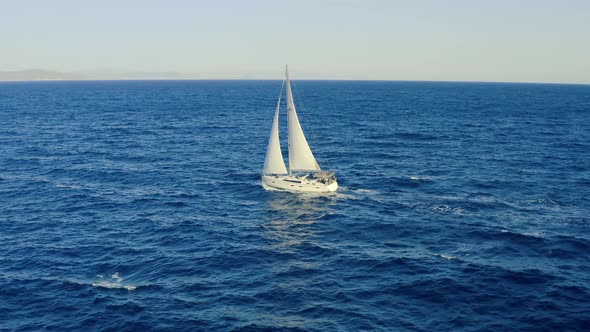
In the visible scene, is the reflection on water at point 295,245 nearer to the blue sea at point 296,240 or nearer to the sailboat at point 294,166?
the blue sea at point 296,240

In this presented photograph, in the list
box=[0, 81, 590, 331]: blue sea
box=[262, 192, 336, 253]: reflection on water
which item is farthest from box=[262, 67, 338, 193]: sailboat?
box=[0, 81, 590, 331]: blue sea

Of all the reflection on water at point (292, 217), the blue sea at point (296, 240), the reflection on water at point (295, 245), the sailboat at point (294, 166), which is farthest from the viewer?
the sailboat at point (294, 166)

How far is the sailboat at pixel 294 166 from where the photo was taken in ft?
235

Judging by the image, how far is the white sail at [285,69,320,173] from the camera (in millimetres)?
72438

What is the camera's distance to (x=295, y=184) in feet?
Result: 237

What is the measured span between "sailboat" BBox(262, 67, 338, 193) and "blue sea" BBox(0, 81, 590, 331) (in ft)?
6.30

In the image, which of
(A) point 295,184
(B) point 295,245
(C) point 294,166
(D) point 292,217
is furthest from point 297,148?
(B) point 295,245

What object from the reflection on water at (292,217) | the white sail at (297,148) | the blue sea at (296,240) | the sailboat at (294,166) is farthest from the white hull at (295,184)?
the white sail at (297,148)

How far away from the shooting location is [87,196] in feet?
231

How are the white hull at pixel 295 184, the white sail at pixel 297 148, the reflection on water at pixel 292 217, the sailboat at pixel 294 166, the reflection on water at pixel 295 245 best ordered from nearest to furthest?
1. the reflection on water at pixel 295 245
2. the reflection on water at pixel 292 217
3. the white hull at pixel 295 184
4. the sailboat at pixel 294 166
5. the white sail at pixel 297 148

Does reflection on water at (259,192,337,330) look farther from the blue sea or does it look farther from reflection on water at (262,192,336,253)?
the blue sea

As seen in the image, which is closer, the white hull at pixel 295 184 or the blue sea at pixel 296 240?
the blue sea at pixel 296 240

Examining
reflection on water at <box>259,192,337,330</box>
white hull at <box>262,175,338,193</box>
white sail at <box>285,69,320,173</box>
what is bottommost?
reflection on water at <box>259,192,337,330</box>

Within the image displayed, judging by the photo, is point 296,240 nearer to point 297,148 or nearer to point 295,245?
point 295,245
